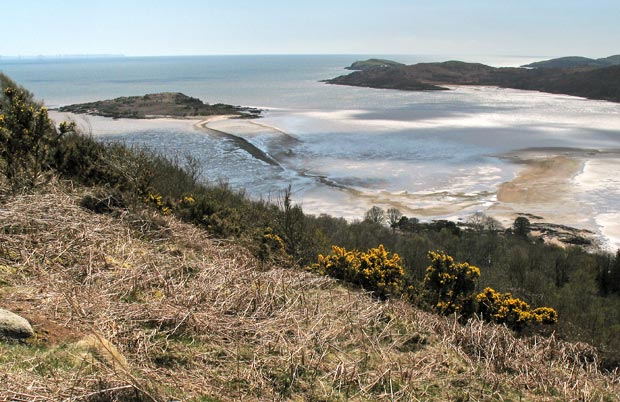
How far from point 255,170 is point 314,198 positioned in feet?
22.0

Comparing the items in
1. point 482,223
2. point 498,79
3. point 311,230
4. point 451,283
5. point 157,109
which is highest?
point 498,79

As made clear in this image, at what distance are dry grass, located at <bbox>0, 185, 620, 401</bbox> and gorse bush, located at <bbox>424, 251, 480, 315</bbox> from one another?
3196mm

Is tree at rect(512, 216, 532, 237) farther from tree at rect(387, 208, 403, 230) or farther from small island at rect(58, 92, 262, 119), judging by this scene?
small island at rect(58, 92, 262, 119)

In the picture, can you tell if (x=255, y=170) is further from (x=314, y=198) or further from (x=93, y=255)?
(x=93, y=255)

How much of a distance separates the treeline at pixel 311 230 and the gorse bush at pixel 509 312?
0.87m

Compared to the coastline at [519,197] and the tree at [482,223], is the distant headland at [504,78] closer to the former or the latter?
the coastline at [519,197]

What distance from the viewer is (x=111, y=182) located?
11055 millimetres

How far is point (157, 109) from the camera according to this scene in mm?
58344

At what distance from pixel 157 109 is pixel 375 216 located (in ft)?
147

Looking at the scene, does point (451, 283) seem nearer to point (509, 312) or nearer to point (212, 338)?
point (509, 312)

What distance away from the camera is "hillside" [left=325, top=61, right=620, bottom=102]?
276 feet

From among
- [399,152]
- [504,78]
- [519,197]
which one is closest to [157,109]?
[399,152]

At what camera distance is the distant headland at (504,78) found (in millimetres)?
84250

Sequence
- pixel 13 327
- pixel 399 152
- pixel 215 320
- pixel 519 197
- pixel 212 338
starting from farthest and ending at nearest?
pixel 399 152 < pixel 519 197 < pixel 215 320 < pixel 212 338 < pixel 13 327
